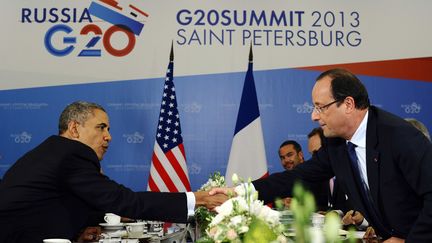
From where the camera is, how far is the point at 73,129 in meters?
3.14

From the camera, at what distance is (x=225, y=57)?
6973 mm

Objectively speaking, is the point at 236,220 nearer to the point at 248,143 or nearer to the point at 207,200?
the point at 207,200

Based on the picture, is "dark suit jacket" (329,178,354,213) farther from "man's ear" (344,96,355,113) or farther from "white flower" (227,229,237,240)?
"white flower" (227,229,237,240)

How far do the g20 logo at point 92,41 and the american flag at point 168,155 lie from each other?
936mm

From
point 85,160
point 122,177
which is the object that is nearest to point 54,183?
point 85,160

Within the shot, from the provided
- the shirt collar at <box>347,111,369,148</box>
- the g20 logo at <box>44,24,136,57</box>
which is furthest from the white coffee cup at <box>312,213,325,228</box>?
the g20 logo at <box>44,24,136,57</box>

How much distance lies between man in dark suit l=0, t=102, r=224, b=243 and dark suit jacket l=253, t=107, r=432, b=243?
3.00 feet

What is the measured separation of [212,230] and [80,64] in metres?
5.68

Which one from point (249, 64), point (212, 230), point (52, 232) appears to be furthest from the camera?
point (249, 64)

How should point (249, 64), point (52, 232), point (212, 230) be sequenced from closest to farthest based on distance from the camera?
point (212, 230), point (52, 232), point (249, 64)

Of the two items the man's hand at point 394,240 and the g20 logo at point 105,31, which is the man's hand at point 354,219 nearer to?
the man's hand at point 394,240

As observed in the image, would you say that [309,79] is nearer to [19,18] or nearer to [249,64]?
[249,64]

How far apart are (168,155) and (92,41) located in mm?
1779

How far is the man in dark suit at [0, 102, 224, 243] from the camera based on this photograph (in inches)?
111
